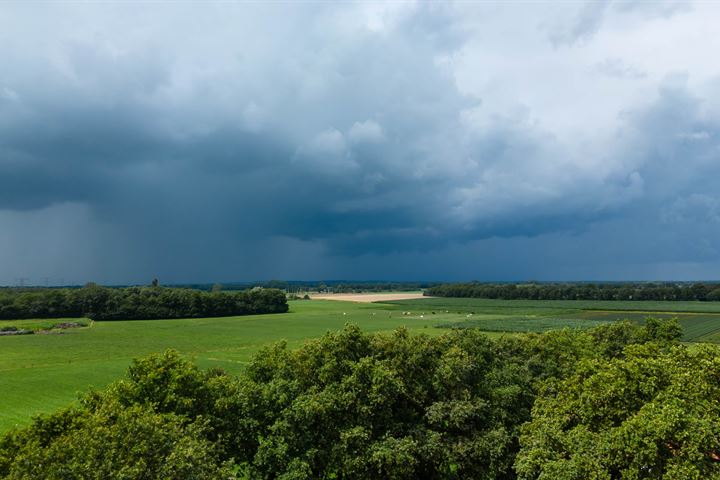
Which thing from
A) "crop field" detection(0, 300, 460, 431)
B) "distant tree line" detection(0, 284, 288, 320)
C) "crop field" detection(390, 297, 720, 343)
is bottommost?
"crop field" detection(390, 297, 720, 343)

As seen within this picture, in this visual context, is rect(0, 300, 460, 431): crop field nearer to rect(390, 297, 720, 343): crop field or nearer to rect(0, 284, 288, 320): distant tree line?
rect(0, 284, 288, 320): distant tree line

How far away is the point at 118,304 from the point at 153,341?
218ft

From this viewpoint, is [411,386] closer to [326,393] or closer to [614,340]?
[326,393]

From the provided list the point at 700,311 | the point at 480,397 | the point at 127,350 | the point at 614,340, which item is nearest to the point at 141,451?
the point at 480,397

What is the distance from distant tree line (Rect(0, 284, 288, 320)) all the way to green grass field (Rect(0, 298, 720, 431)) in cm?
1853

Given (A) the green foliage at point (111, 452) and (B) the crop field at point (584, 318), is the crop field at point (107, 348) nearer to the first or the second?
(A) the green foliage at point (111, 452)

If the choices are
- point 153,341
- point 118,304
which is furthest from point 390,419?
point 118,304

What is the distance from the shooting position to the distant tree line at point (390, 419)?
2156cm

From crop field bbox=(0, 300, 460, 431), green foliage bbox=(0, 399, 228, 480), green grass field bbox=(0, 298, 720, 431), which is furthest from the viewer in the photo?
green grass field bbox=(0, 298, 720, 431)

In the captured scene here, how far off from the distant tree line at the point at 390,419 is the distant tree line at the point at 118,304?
460 feet

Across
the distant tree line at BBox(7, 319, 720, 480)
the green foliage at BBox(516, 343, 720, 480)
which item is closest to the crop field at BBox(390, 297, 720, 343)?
the distant tree line at BBox(7, 319, 720, 480)

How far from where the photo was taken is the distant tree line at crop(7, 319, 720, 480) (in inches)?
849

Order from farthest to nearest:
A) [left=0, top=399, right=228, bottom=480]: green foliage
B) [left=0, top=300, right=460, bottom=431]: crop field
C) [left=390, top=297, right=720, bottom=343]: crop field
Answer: [left=390, top=297, right=720, bottom=343]: crop field, [left=0, top=300, right=460, bottom=431]: crop field, [left=0, top=399, right=228, bottom=480]: green foliage

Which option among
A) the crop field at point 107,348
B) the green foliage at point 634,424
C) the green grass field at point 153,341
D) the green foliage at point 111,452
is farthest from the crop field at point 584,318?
the green foliage at point 111,452
